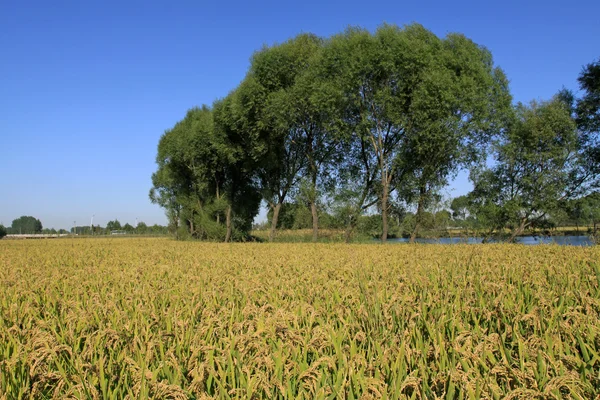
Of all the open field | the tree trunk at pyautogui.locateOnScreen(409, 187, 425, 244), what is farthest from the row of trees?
the open field

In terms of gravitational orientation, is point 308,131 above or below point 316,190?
above

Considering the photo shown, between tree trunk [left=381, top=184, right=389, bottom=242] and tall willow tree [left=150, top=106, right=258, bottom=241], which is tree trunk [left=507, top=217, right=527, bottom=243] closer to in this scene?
tree trunk [left=381, top=184, right=389, bottom=242]

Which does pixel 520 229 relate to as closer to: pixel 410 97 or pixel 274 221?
pixel 410 97

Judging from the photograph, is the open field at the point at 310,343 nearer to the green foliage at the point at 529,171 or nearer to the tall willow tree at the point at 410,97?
the tall willow tree at the point at 410,97

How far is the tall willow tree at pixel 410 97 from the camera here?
23953mm

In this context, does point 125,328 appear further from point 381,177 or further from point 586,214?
point 586,214

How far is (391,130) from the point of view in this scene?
2764 cm

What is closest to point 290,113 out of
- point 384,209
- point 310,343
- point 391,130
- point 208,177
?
point 391,130

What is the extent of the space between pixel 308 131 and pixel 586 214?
62.0 ft

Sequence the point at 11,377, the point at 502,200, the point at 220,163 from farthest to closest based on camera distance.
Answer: the point at 220,163
the point at 502,200
the point at 11,377

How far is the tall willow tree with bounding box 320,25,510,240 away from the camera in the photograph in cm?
2395

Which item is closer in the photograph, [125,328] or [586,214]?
[125,328]

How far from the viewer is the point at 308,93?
28281 mm

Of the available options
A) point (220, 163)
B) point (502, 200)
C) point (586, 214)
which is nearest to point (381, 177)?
point (502, 200)
